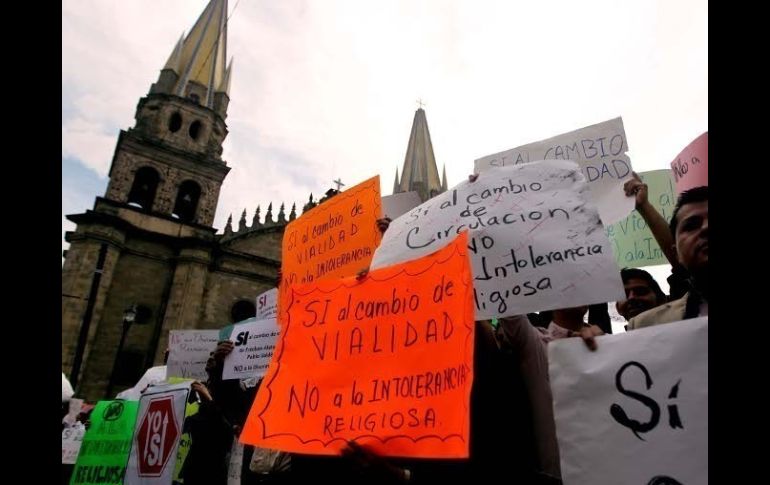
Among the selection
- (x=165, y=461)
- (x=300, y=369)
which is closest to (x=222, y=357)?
(x=165, y=461)

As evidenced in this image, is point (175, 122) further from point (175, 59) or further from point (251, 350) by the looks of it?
point (251, 350)

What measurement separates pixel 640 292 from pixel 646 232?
887 mm

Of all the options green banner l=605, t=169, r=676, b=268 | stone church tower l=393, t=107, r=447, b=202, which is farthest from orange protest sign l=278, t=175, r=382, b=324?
stone church tower l=393, t=107, r=447, b=202

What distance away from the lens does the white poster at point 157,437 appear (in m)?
4.32

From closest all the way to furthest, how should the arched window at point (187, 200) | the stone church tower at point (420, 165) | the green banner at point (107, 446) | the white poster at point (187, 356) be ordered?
the green banner at point (107, 446), the white poster at point (187, 356), the arched window at point (187, 200), the stone church tower at point (420, 165)

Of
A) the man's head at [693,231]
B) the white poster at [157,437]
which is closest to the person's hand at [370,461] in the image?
the man's head at [693,231]

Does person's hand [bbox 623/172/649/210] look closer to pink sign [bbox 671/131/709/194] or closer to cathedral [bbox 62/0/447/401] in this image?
pink sign [bbox 671/131/709/194]

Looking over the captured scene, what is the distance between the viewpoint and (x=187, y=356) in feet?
20.1

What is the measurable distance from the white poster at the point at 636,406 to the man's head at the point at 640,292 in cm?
177

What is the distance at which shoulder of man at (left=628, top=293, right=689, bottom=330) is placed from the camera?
203 centimetres

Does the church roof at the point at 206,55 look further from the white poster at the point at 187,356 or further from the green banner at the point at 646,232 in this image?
the green banner at the point at 646,232
